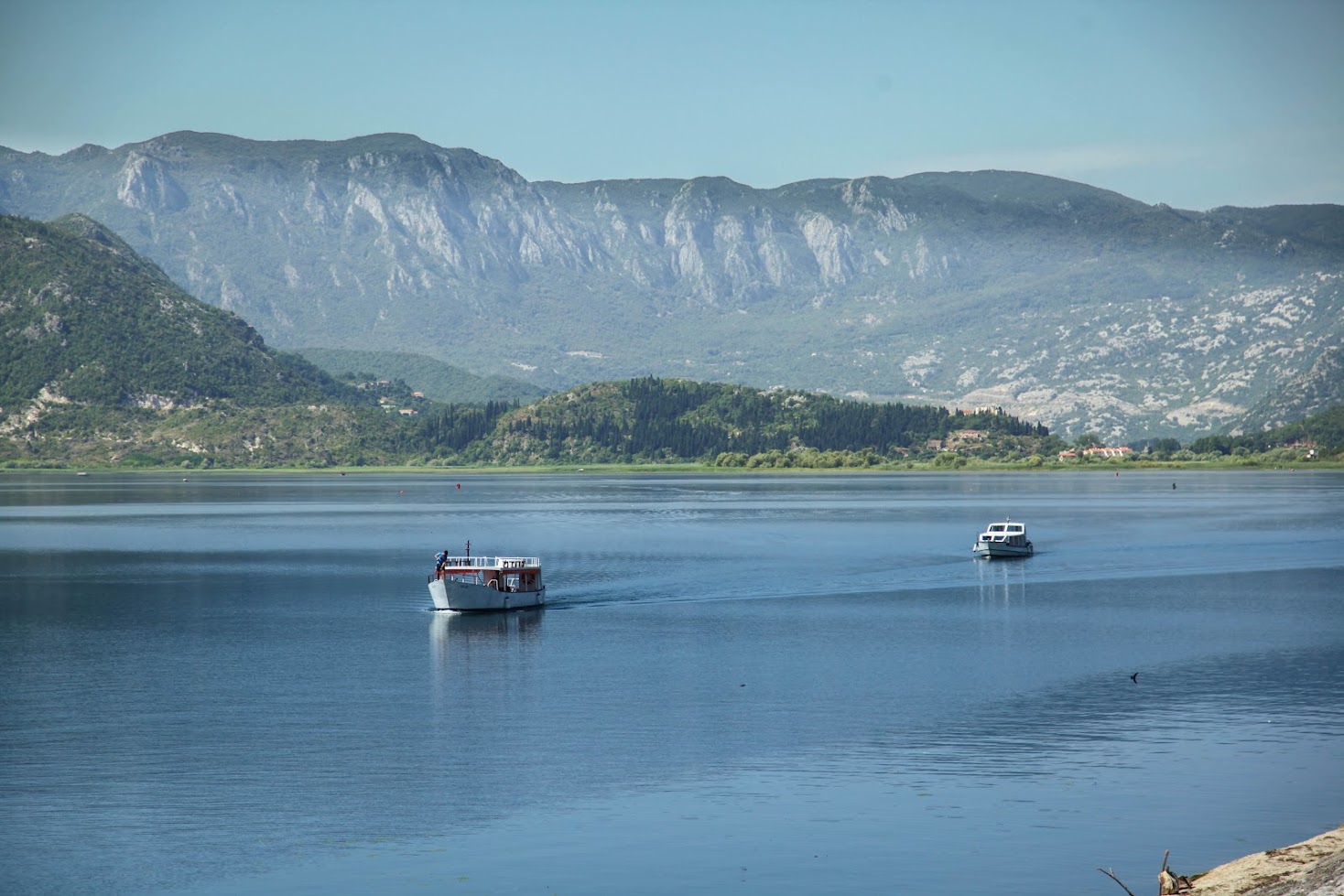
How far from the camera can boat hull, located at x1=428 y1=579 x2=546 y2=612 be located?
322 feet

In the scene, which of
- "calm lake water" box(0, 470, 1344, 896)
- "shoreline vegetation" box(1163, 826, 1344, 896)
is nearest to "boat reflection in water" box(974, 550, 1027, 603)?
"calm lake water" box(0, 470, 1344, 896)

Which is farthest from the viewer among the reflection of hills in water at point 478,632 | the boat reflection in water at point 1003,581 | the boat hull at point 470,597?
the boat reflection in water at point 1003,581

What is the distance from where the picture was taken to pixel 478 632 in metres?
89.5

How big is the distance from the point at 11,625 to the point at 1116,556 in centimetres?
9759

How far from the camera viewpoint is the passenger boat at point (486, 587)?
9844cm

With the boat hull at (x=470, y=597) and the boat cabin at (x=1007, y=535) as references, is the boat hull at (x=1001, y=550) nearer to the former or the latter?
the boat cabin at (x=1007, y=535)

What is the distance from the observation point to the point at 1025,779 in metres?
46.5

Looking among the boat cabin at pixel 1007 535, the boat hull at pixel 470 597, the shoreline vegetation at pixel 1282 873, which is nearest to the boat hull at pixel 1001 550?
the boat cabin at pixel 1007 535

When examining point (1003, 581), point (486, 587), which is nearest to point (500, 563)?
point (486, 587)

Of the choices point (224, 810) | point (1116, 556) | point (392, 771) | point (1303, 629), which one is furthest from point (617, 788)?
point (1116, 556)

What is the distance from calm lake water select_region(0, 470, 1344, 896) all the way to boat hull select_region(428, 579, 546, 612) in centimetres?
198

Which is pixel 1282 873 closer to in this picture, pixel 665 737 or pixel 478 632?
pixel 665 737

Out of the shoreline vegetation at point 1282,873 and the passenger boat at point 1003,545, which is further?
the passenger boat at point 1003,545

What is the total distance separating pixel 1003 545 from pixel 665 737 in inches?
3663
